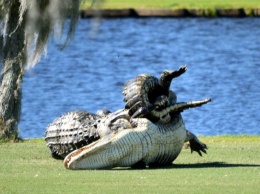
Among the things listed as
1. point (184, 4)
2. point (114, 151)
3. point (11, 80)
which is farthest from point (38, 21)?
point (184, 4)

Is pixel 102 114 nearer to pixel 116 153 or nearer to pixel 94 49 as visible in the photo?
pixel 116 153

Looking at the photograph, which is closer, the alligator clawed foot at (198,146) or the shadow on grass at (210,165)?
the shadow on grass at (210,165)

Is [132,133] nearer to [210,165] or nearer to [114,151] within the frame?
[114,151]

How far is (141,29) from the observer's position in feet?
230

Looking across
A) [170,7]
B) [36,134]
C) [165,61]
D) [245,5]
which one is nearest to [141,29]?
[170,7]

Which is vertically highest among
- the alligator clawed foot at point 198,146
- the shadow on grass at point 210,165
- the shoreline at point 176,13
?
the shadow on grass at point 210,165

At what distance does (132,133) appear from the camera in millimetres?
14648

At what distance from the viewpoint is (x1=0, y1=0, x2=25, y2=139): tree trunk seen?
18.8m

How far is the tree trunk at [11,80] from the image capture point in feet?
61.6

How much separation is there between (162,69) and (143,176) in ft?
117

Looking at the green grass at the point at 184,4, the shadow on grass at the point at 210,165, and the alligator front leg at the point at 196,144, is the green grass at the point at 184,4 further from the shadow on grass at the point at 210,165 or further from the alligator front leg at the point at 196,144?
the shadow on grass at the point at 210,165

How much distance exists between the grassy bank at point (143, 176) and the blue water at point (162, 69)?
519 centimetres

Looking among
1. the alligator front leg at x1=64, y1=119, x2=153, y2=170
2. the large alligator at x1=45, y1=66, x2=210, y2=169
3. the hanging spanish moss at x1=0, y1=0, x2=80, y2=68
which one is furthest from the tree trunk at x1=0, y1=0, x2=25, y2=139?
the alligator front leg at x1=64, y1=119, x2=153, y2=170

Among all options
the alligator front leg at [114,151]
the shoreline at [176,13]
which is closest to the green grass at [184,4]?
the shoreline at [176,13]
